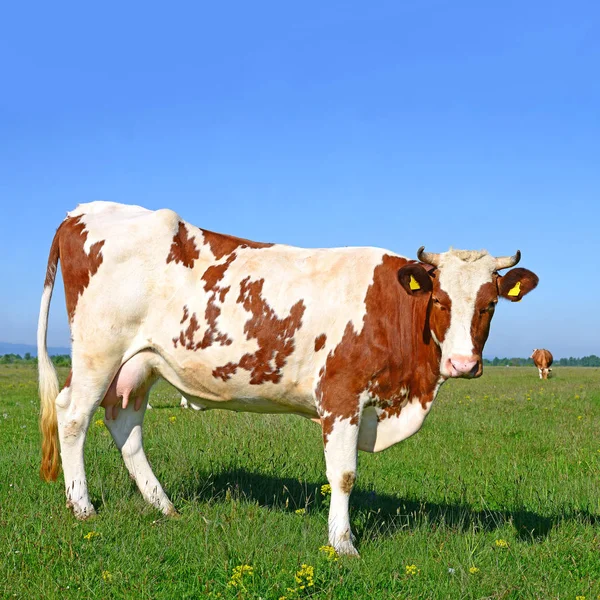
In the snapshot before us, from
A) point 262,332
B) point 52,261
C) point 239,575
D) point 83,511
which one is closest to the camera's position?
point 239,575

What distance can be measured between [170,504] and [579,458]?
618 cm

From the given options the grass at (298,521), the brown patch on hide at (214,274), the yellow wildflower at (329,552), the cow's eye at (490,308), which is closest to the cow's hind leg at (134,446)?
the grass at (298,521)

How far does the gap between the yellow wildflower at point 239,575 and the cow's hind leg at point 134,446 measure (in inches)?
99.5

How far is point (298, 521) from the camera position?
6621 mm

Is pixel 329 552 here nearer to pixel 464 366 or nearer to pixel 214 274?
pixel 464 366

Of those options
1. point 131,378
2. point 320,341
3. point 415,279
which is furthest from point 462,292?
point 131,378

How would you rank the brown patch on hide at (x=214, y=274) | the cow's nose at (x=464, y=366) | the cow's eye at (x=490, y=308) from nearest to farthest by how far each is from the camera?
1. the cow's nose at (x=464, y=366)
2. the cow's eye at (x=490, y=308)
3. the brown patch on hide at (x=214, y=274)

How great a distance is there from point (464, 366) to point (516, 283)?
110 cm

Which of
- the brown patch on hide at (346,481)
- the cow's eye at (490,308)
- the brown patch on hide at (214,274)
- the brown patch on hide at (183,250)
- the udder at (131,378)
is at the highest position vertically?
the brown patch on hide at (183,250)

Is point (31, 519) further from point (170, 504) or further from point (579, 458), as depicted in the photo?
point (579, 458)

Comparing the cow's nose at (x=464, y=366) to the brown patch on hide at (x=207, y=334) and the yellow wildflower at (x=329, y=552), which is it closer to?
the yellow wildflower at (x=329, y=552)

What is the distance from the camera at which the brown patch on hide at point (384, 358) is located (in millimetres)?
6340

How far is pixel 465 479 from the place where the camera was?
8.90 metres

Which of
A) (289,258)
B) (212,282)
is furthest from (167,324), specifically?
(289,258)
